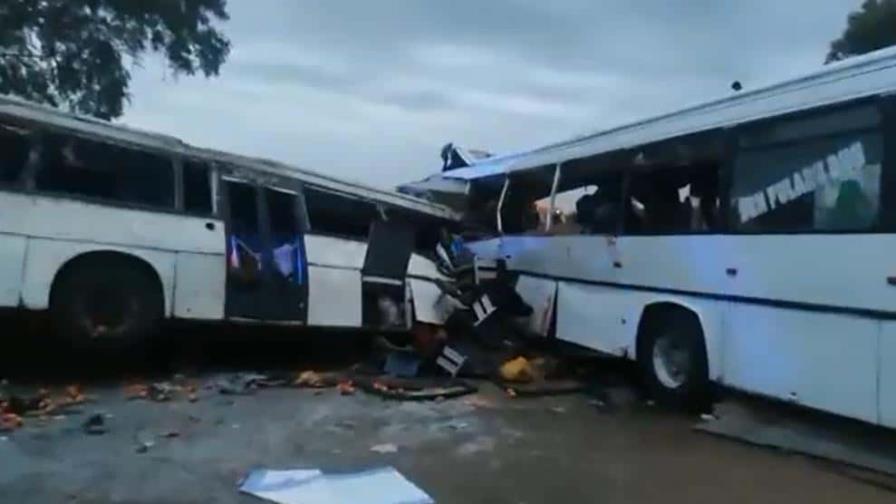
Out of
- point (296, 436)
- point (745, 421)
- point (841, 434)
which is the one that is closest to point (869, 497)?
point (841, 434)

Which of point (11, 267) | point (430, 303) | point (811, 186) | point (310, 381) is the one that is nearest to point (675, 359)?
point (811, 186)

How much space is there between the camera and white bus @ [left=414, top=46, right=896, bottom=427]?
20.7ft

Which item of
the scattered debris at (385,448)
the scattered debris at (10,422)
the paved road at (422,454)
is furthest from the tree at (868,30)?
the scattered debris at (10,422)

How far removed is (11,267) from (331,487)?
4.36 meters

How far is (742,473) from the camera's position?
6258mm

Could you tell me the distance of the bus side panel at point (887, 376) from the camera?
19.9 feet

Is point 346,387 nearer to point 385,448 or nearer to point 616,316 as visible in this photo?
point 385,448

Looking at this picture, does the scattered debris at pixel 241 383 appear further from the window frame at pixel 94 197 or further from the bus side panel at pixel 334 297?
the window frame at pixel 94 197

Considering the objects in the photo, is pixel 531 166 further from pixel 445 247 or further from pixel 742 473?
pixel 742 473

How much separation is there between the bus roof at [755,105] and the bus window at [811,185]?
29 cm

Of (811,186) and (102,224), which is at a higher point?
(811,186)

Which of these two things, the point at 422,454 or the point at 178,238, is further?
the point at 178,238

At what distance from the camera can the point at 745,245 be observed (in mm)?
7430

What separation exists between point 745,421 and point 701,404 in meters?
0.63
